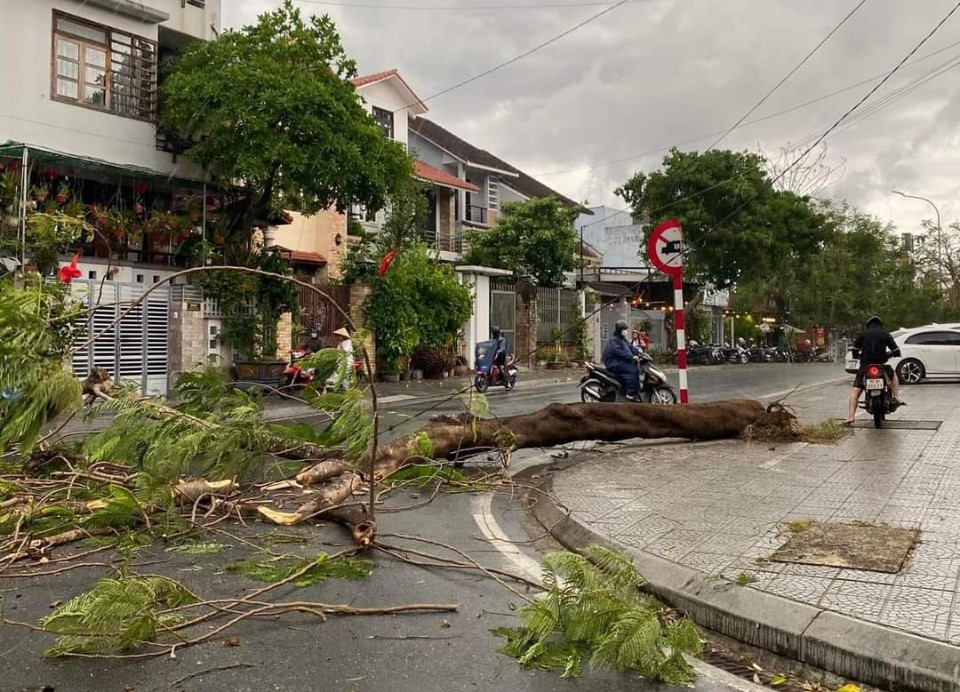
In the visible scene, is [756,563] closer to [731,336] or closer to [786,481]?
[786,481]

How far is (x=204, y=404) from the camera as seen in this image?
6.40m

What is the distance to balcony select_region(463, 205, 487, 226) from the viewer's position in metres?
36.1

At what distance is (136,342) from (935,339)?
18504 mm

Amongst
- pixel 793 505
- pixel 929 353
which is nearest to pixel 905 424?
pixel 793 505

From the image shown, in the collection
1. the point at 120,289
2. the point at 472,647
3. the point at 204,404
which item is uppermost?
the point at 120,289

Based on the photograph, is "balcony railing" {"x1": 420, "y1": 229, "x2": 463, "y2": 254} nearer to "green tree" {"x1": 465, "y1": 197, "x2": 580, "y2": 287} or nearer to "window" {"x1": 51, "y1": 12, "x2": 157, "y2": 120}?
"green tree" {"x1": 465, "y1": 197, "x2": 580, "y2": 287}

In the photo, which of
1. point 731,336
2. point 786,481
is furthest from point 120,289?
point 731,336

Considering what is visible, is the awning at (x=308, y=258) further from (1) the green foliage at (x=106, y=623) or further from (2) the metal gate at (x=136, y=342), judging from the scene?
(1) the green foliage at (x=106, y=623)

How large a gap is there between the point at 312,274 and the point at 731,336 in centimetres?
3526

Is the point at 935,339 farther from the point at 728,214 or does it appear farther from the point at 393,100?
the point at 393,100

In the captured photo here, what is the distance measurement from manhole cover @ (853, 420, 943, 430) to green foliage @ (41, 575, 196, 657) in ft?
33.1

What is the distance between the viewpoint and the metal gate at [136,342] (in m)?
15.3

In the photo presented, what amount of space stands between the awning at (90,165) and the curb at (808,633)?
13.5 metres

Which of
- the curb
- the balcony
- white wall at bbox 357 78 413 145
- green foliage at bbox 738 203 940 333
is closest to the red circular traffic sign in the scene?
the curb
